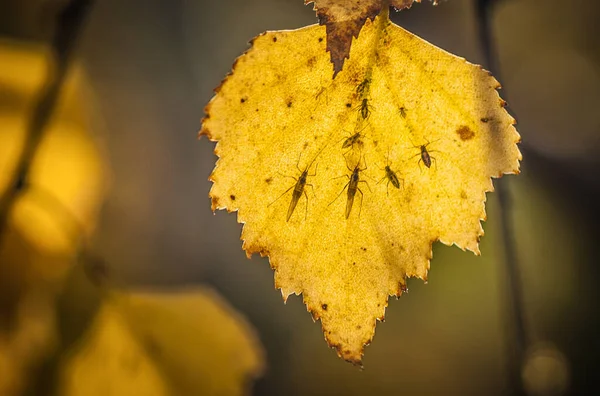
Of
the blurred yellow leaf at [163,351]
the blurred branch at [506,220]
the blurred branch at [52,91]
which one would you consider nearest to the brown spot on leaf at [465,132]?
the blurred branch at [506,220]

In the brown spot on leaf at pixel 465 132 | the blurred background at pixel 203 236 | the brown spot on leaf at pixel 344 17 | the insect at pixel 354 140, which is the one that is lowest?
the blurred background at pixel 203 236

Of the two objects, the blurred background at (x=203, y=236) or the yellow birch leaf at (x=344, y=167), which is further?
the blurred background at (x=203, y=236)

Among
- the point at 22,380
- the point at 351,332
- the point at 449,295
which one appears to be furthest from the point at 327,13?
the point at 449,295

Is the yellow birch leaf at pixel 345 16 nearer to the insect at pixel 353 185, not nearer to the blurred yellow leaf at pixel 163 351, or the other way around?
the insect at pixel 353 185

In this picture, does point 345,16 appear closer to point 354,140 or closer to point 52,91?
point 354,140

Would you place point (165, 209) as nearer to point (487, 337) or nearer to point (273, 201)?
point (487, 337)

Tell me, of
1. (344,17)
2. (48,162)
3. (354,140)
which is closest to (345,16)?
(344,17)

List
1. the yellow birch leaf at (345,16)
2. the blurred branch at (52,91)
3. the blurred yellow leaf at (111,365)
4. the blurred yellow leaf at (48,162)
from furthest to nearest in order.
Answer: the blurred yellow leaf at (48,162)
the blurred yellow leaf at (111,365)
the blurred branch at (52,91)
the yellow birch leaf at (345,16)

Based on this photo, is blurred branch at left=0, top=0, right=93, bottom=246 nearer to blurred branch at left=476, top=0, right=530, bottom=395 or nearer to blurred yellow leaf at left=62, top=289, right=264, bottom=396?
blurred yellow leaf at left=62, top=289, right=264, bottom=396
